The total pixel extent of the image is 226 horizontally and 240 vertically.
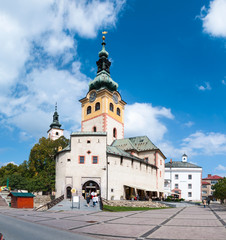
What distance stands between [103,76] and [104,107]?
787 centimetres

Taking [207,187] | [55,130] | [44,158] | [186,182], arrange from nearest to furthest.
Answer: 1. [44,158]
2. [186,182]
3. [55,130]
4. [207,187]

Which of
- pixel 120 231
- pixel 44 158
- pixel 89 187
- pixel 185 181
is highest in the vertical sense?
pixel 44 158

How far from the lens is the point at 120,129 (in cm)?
5959

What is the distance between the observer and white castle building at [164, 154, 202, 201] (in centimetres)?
8019

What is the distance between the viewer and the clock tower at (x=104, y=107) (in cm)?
5619

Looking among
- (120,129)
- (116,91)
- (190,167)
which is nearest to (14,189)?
(120,129)

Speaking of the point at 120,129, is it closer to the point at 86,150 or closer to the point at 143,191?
the point at 143,191

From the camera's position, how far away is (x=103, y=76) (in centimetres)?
5981

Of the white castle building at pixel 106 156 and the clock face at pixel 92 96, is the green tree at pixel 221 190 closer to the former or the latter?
the white castle building at pixel 106 156

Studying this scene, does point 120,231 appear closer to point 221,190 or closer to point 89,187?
point 89,187

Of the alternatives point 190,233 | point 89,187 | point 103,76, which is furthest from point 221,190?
point 190,233

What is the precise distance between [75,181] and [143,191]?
14.8 m

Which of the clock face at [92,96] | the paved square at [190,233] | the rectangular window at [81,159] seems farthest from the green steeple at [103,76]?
the paved square at [190,233]

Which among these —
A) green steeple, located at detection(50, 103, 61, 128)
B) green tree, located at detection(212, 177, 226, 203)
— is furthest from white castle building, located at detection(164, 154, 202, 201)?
green steeple, located at detection(50, 103, 61, 128)
